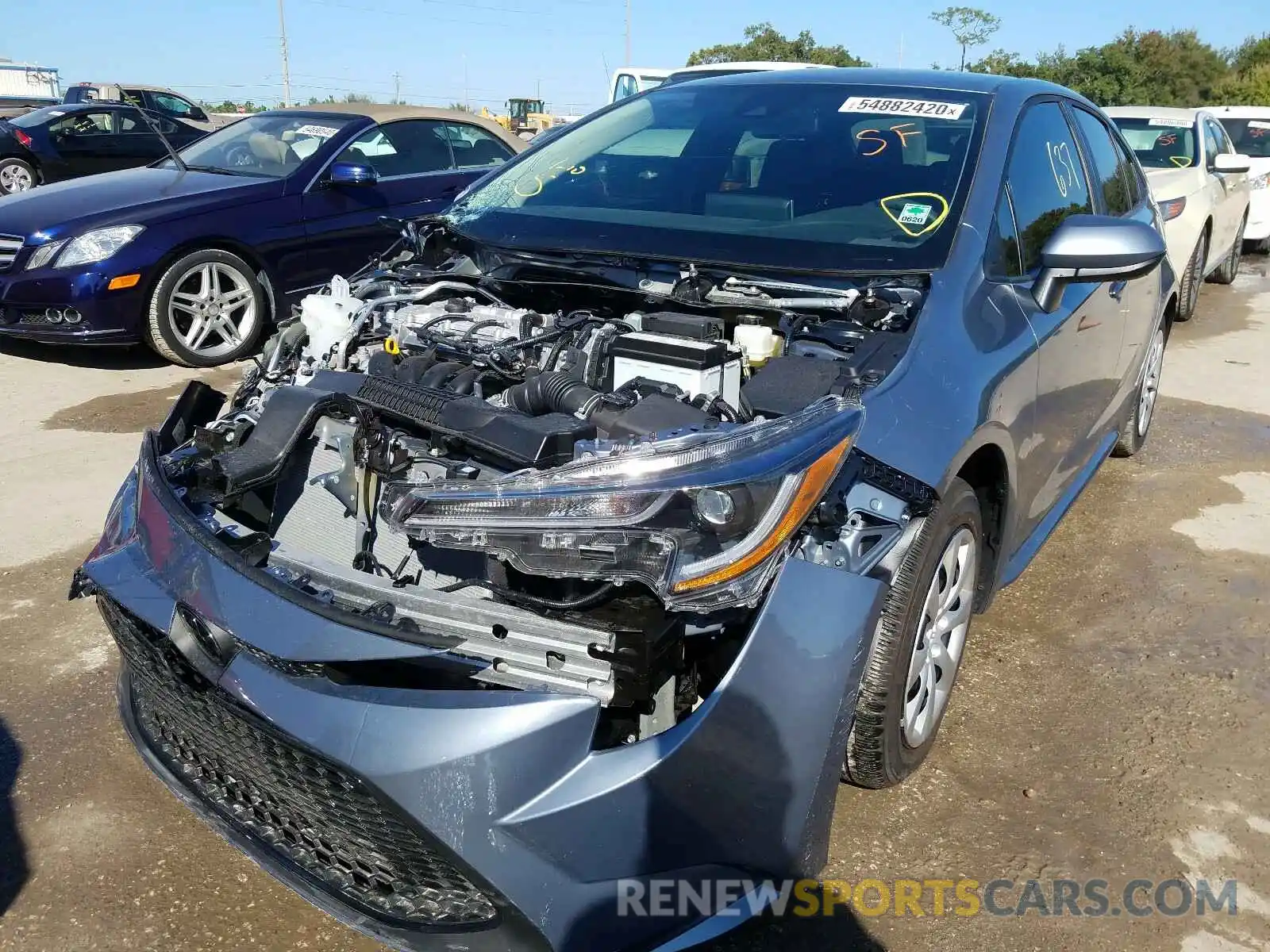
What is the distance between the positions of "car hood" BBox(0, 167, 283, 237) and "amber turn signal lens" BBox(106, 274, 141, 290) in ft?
1.11

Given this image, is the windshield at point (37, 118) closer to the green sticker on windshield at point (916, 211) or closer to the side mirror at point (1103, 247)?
the green sticker on windshield at point (916, 211)

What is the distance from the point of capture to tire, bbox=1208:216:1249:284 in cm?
986

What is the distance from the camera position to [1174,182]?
7.68 m

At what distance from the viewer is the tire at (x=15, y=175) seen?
13.0 meters

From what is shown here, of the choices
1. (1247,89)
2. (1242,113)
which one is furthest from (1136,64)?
(1242,113)

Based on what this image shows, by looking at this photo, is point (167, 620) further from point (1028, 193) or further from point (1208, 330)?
point (1208, 330)

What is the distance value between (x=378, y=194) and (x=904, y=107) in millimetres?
4513

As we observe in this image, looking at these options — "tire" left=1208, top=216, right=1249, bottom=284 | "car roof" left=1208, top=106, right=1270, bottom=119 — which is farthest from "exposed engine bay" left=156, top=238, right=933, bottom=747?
"car roof" left=1208, top=106, right=1270, bottom=119

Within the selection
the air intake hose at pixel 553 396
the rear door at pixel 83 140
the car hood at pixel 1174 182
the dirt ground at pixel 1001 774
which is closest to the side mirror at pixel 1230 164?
the car hood at pixel 1174 182

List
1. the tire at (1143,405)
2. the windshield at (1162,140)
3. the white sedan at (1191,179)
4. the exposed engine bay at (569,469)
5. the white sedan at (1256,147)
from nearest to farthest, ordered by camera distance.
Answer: the exposed engine bay at (569,469), the tire at (1143,405), the white sedan at (1191,179), the windshield at (1162,140), the white sedan at (1256,147)

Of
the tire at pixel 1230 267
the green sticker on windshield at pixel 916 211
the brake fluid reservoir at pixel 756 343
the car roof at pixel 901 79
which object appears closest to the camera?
the brake fluid reservoir at pixel 756 343

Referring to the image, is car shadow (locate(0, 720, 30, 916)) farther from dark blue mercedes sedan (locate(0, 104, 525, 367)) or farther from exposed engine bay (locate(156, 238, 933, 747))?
dark blue mercedes sedan (locate(0, 104, 525, 367))

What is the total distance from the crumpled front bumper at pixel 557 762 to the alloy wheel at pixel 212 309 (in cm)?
471

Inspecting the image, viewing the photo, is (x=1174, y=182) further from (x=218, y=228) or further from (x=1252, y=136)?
(x=218, y=228)
